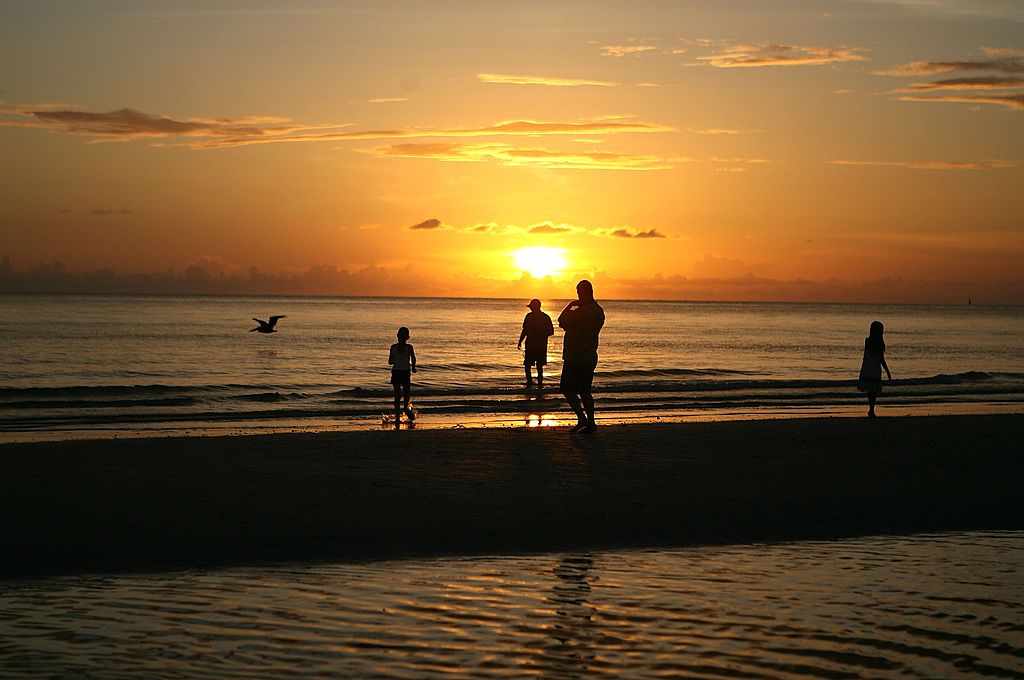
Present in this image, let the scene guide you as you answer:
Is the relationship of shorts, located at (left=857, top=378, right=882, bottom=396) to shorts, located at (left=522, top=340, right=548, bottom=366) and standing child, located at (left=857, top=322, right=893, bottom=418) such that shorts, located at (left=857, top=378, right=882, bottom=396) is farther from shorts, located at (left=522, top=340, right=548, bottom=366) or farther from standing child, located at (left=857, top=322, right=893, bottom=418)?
shorts, located at (left=522, top=340, right=548, bottom=366)

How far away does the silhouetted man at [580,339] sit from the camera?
14.2 metres

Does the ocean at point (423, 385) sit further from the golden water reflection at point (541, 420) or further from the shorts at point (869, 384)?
the shorts at point (869, 384)

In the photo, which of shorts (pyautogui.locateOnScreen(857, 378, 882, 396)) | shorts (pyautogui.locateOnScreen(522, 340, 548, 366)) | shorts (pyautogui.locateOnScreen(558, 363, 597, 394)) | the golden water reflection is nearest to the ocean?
the golden water reflection

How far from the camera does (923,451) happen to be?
13641mm

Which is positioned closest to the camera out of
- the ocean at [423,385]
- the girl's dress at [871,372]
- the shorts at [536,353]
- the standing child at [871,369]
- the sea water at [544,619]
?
the sea water at [544,619]

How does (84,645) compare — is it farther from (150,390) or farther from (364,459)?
(150,390)

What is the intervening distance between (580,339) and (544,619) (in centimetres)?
830

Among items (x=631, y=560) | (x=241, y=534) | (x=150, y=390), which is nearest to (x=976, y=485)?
(x=631, y=560)

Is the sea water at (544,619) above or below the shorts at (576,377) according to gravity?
below

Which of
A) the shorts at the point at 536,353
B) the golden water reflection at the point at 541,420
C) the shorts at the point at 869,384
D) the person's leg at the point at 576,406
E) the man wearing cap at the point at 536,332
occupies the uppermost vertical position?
the man wearing cap at the point at 536,332

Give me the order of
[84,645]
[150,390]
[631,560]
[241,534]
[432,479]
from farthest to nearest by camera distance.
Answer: [150,390], [432,479], [241,534], [631,560], [84,645]

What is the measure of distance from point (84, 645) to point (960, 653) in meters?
4.88

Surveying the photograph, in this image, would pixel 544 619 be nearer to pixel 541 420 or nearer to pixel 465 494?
pixel 465 494

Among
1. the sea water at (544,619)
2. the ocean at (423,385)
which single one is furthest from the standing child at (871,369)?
the sea water at (544,619)
